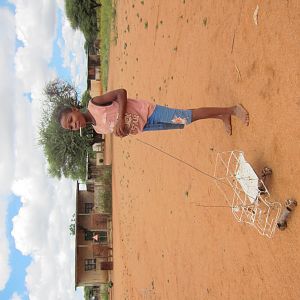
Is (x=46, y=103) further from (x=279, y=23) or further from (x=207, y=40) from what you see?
(x=279, y=23)

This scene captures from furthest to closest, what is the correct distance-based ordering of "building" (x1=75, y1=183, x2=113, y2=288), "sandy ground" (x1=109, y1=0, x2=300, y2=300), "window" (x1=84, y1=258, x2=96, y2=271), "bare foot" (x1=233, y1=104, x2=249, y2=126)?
"window" (x1=84, y1=258, x2=96, y2=271)
"building" (x1=75, y1=183, x2=113, y2=288)
"bare foot" (x1=233, y1=104, x2=249, y2=126)
"sandy ground" (x1=109, y1=0, x2=300, y2=300)

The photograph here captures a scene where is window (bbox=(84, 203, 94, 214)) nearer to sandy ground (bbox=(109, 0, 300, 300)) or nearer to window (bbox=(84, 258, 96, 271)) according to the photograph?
window (bbox=(84, 258, 96, 271))

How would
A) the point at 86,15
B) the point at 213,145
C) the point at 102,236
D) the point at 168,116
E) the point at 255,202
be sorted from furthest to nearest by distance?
the point at 86,15
the point at 102,236
the point at 213,145
the point at 168,116
the point at 255,202

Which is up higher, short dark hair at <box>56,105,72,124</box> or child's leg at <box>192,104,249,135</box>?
child's leg at <box>192,104,249,135</box>

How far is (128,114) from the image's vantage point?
17.5 ft

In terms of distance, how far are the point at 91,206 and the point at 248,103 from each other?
2360 centimetres

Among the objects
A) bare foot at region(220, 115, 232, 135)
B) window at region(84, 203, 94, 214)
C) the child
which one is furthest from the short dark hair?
window at region(84, 203, 94, 214)

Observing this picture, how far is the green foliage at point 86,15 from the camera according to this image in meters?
33.3

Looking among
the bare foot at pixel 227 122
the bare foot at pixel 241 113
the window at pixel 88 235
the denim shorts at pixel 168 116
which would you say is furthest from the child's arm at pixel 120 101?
the window at pixel 88 235

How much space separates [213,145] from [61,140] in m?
23.0

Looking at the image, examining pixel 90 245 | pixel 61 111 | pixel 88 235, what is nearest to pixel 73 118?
pixel 61 111

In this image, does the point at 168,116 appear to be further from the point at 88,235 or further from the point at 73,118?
the point at 88,235

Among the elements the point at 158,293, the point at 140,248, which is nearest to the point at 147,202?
the point at 140,248

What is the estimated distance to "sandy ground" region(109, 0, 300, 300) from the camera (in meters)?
4.38
